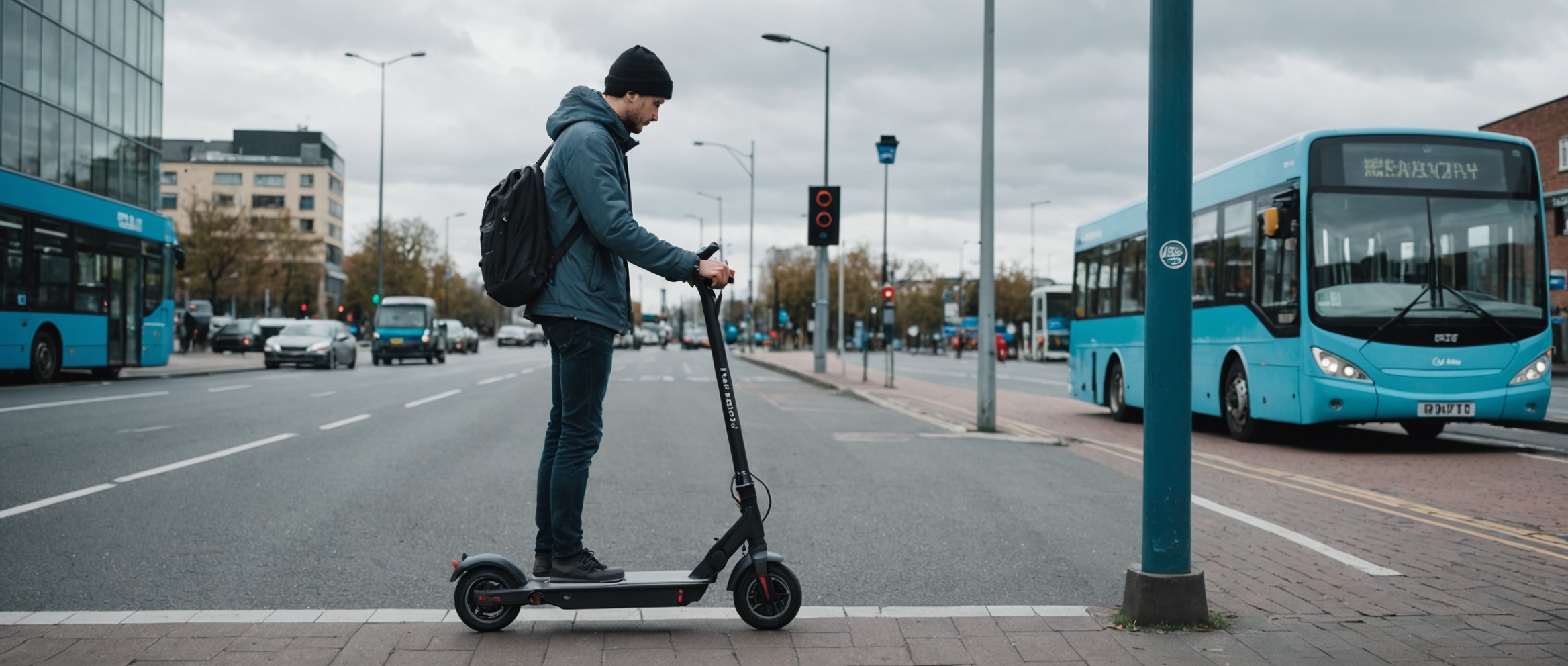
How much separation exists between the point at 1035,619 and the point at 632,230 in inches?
78.3

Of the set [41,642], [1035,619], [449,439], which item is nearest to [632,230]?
[1035,619]

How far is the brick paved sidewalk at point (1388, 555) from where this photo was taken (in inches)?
156

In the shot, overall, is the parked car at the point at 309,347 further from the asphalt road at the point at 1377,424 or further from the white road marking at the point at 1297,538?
the white road marking at the point at 1297,538

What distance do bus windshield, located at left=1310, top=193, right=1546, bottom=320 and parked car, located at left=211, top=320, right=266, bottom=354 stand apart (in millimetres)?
46378

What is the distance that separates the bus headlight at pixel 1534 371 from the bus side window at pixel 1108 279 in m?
5.77

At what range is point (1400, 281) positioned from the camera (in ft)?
35.9

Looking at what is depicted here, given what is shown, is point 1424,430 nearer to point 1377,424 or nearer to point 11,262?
point 1377,424

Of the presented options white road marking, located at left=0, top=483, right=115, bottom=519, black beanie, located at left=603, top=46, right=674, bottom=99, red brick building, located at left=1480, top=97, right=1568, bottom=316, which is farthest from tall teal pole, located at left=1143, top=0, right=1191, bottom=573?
red brick building, located at left=1480, top=97, right=1568, bottom=316

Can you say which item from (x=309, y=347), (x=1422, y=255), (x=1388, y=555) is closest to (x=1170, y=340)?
(x=1388, y=555)

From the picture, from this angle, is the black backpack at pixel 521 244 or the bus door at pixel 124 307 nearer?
the black backpack at pixel 521 244

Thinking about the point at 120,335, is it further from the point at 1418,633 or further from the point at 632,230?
the point at 1418,633

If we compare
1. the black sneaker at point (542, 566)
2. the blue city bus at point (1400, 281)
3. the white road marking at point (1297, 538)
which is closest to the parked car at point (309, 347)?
the blue city bus at point (1400, 281)

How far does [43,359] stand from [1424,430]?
20.6m

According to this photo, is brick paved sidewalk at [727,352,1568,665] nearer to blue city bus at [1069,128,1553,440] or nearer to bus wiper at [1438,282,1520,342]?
blue city bus at [1069,128,1553,440]
